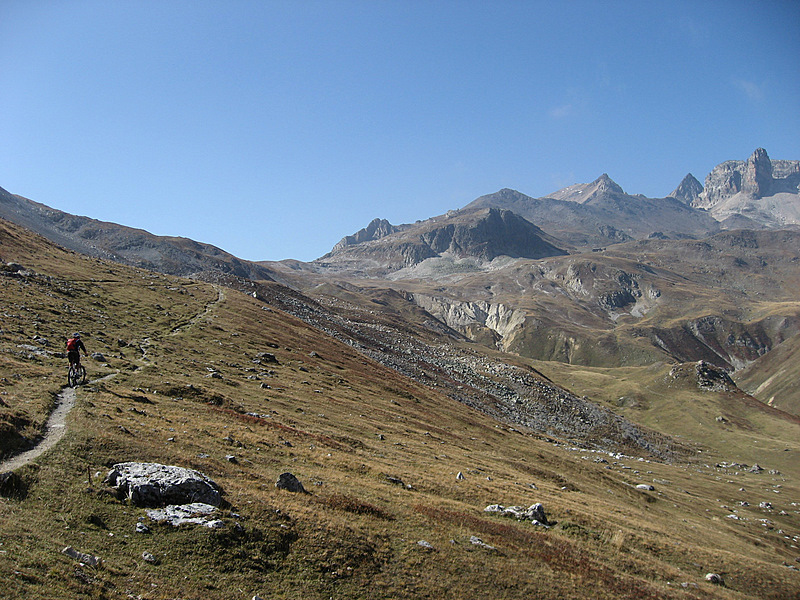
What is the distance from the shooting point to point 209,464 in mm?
24688

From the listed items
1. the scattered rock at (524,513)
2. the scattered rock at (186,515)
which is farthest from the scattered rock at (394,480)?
the scattered rock at (186,515)

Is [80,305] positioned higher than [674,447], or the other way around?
[80,305]

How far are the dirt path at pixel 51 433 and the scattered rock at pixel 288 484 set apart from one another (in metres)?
10.6

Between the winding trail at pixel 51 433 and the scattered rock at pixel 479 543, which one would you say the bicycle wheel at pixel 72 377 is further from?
the scattered rock at pixel 479 543

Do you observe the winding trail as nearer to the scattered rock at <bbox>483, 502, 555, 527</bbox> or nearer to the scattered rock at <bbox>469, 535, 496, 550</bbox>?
the scattered rock at <bbox>469, 535, 496, 550</bbox>

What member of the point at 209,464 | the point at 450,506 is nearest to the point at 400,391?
the point at 450,506

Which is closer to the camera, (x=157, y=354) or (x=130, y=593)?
(x=130, y=593)

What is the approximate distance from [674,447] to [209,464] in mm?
141598

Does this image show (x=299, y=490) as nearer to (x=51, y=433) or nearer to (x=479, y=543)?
(x=479, y=543)

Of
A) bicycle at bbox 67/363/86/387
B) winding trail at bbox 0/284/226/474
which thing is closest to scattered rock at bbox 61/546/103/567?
winding trail at bbox 0/284/226/474

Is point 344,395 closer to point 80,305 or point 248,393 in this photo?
point 248,393

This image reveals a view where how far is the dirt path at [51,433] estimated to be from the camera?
19688mm

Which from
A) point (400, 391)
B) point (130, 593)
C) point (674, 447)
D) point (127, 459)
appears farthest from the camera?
point (674, 447)

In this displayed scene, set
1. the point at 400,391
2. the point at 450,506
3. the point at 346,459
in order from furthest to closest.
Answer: the point at 400,391 < the point at 346,459 < the point at 450,506
